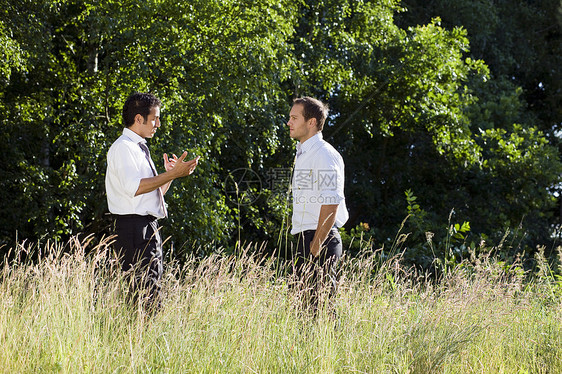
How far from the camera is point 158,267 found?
4.23 meters

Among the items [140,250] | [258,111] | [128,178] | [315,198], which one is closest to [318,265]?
[315,198]

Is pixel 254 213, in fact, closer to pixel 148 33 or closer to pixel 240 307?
pixel 148 33

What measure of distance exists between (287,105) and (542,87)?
10255 millimetres

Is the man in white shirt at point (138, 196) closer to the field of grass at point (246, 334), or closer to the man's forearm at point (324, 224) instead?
the field of grass at point (246, 334)

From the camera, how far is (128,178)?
13.6ft

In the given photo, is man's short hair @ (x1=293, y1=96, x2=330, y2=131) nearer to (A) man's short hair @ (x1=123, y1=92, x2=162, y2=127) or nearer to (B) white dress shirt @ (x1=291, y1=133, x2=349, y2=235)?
(B) white dress shirt @ (x1=291, y1=133, x2=349, y2=235)

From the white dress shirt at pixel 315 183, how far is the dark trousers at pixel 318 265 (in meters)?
0.10

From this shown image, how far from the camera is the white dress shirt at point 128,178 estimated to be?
164 inches

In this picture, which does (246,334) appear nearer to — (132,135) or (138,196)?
(138,196)

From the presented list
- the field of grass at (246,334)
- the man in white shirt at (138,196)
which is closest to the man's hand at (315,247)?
the field of grass at (246,334)

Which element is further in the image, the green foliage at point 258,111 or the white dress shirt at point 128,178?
the green foliage at point 258,111

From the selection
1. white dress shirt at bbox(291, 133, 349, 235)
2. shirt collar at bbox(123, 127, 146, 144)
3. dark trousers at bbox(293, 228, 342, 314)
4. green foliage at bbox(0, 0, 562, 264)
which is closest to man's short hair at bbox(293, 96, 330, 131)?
white dress shirt at bbox(291, 133, 349, 235)

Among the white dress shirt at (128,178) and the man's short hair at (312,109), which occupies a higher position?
the man's short hair at (312,109)

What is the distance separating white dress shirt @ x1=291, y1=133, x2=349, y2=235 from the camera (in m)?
4.24
